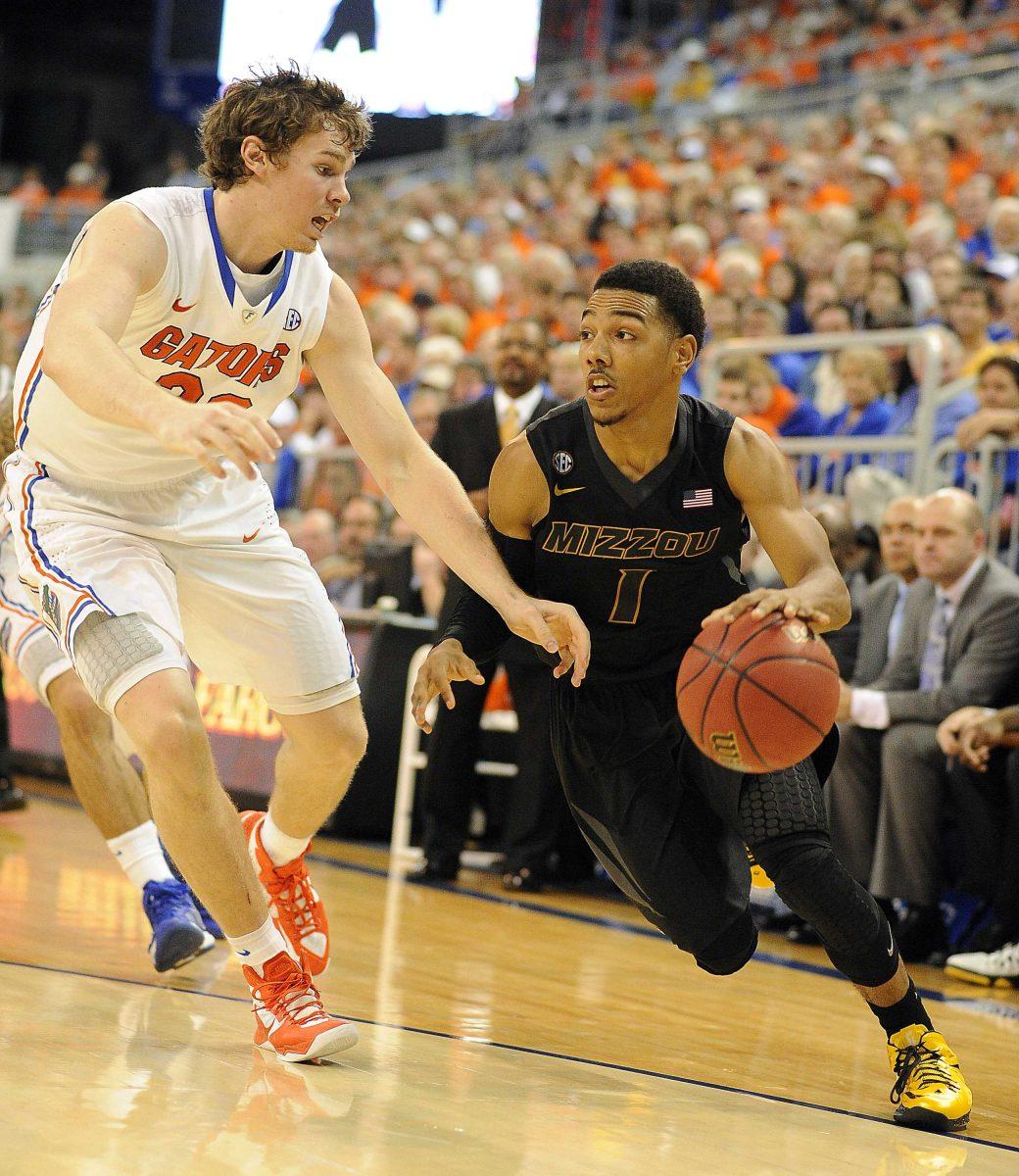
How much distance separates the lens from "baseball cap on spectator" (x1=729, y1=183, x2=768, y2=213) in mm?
12797

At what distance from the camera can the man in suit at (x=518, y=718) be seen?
7.03m

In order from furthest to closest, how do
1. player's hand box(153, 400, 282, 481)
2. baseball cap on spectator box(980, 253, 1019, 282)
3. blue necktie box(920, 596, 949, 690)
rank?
baseball cap on spectator box(980, 253, 1019, 282) → blue necktie box(920, 596, 949, 690) → player's hand box(153, 400, 282, 481)

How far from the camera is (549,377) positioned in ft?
27.2

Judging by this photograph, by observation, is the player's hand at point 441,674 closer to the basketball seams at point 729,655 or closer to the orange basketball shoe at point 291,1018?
the basketball seams at point 729,655

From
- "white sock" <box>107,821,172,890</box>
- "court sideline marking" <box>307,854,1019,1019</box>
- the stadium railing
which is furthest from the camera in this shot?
the stadium railing

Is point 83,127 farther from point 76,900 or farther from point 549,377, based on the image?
point 76,900

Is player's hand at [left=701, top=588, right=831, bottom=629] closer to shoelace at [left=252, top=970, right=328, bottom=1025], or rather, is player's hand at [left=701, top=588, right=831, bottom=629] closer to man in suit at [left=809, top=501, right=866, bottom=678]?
shoelace at [left=252, top=970, right=328, bottom=1025]

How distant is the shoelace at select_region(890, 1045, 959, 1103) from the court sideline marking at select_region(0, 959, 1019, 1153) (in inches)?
3.4

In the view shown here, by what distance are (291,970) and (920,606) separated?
12.2ft

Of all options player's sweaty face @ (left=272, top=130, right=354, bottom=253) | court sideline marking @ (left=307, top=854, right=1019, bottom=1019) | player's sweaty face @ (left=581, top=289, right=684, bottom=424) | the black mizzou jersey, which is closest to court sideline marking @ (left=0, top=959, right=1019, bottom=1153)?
the black mizzou jersey

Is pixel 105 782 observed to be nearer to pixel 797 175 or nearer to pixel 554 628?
pixel 554 628

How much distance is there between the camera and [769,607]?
10.9 ft

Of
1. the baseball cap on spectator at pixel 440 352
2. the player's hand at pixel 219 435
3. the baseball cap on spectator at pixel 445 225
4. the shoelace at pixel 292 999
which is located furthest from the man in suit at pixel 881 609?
A: the baseball cap on spectator at pixel 445 225

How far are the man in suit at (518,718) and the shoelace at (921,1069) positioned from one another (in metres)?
3.57
